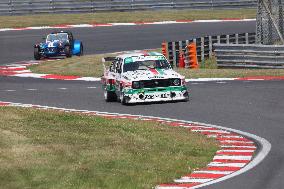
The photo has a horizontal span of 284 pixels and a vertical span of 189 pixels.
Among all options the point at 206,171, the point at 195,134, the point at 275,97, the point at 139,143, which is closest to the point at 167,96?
the point at 275,97

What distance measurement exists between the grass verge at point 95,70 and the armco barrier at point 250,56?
4.01 ft

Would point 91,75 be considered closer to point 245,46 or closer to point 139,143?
point 245,46

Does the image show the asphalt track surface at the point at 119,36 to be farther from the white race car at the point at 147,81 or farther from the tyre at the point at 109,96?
the white race car at the point at 147,81

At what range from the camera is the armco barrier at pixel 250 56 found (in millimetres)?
36375

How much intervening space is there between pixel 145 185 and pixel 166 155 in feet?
9.73

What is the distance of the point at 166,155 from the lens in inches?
650

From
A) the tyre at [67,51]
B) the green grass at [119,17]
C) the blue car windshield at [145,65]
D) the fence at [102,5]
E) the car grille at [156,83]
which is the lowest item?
the green grass at [119,17]

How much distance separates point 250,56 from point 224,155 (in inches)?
836

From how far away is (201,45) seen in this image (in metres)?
42.8

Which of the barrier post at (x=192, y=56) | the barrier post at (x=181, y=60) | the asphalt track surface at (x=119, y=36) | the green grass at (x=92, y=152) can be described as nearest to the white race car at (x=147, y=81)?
the green grass at (x=92, y=152)

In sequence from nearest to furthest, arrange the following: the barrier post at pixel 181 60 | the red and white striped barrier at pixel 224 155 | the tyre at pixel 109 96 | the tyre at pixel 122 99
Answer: the red and white striped barrier at pixel 224 155 → the tyre at pixel 122 99 → the tyre at pixel 109 96 → the barrier post at pixel 181 60

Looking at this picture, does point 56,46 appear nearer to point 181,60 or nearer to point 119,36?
point 181,60

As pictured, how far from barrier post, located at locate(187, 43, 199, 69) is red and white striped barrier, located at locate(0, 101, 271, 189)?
1807cm

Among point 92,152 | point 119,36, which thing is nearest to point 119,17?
point 119,36
